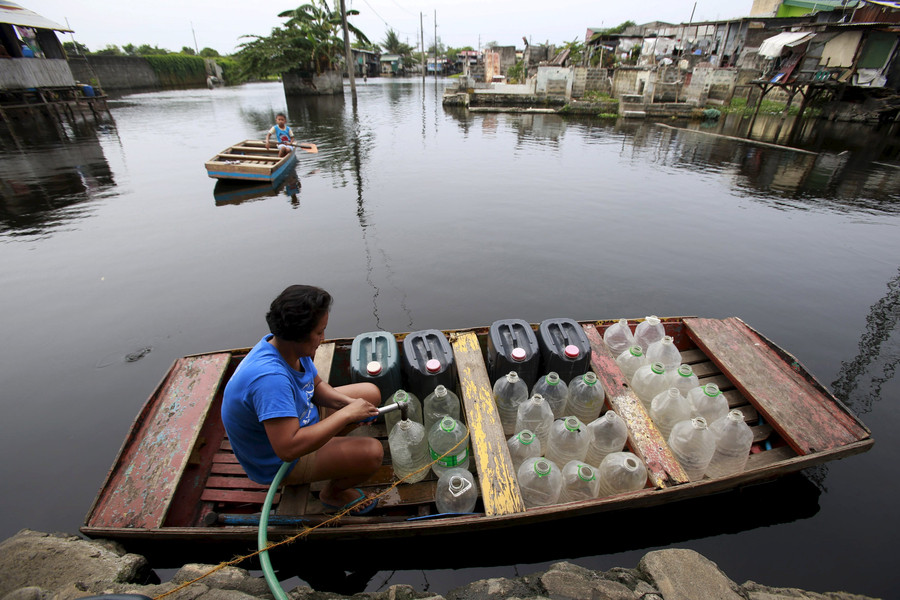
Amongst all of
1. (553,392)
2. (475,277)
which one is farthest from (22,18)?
(553,392)

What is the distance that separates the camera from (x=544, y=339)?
3799 millimetres

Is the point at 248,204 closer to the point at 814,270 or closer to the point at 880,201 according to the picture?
the point at 814,270

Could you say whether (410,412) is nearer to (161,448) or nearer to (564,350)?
(564,350)

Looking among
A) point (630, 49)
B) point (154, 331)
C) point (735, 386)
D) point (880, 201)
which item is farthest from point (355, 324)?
point (630, 49)

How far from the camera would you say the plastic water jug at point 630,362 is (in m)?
4.04

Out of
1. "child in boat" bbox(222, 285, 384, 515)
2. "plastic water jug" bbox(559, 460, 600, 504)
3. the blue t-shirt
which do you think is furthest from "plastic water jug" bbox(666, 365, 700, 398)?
the blue t-shirt

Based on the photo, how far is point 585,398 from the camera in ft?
11.8

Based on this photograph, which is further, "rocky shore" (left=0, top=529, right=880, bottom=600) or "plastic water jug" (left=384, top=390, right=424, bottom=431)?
"plastic water jug" (left=384, top=390, right=424, bottom=431)

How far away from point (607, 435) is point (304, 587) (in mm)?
2484

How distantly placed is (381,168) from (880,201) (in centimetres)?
1597

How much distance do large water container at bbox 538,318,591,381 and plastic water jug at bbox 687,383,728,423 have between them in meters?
0.94

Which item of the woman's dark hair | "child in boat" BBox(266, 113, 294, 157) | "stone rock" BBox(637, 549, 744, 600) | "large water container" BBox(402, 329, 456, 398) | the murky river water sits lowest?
the murky river water

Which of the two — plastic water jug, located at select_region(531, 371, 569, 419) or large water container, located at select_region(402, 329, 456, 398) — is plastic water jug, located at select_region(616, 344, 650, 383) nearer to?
plastic water jug, located at select_region(531, 371, 569, 419)

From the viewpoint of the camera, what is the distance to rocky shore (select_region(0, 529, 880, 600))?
2.38m
